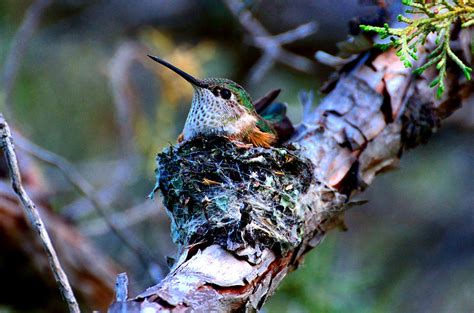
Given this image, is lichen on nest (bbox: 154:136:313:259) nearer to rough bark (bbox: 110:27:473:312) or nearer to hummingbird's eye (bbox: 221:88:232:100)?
rough bark (bbox: 110:27:473:312)

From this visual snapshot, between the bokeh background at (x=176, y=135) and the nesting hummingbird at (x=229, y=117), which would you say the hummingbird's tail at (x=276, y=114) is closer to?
the nesting hummingbird at (x=229, y=117)

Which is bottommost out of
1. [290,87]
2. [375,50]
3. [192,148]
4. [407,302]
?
[407,302]

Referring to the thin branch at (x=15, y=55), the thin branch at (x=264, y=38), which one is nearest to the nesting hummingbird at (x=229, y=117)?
the thin branch at (x=264, y=38)

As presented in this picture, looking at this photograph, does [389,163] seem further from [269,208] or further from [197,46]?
[197,46]

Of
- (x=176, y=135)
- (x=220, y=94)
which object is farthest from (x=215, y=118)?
(x=176, y=135)

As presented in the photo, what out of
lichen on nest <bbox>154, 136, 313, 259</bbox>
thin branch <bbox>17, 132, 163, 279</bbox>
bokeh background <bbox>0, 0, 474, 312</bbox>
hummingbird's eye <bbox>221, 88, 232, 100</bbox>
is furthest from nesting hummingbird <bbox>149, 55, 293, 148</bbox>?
bokeh background <bbox>0, 0, 474, 312</bbox>

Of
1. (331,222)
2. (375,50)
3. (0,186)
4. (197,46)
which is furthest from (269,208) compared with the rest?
(197,46)
